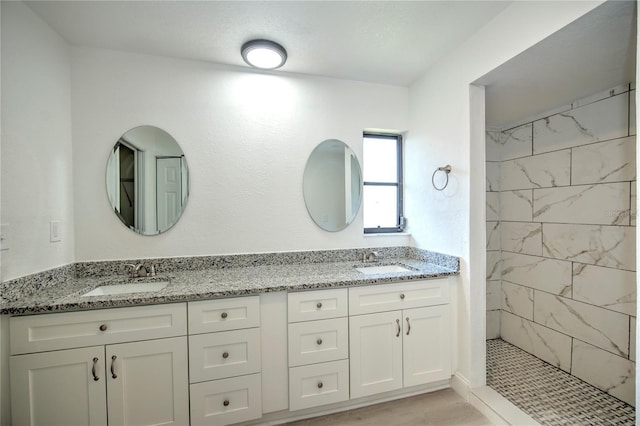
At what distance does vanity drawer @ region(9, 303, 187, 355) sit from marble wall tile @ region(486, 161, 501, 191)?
2856mm

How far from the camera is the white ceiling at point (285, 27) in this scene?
1.54m

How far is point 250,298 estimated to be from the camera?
1.62 metres

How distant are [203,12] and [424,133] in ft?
5.79

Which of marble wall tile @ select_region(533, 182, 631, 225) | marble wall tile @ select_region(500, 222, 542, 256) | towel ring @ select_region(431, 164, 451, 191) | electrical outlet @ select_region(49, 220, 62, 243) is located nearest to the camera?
electrical outlet @ select_region(49, 220, 62, 243)

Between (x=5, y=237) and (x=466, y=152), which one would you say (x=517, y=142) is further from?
(x=5, y=237)

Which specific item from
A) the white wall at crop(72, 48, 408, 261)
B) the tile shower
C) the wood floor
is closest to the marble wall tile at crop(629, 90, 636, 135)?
the tile shower

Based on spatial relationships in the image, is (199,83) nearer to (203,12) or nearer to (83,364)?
(203,12)

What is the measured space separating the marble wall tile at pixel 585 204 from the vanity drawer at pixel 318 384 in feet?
6.71

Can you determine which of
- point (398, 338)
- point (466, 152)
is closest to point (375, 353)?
point (398, 338)

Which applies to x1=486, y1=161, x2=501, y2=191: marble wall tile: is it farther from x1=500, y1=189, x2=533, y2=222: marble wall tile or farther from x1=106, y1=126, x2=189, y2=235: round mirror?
x1=106, y1=126, x2=189, y2=235: round mirror

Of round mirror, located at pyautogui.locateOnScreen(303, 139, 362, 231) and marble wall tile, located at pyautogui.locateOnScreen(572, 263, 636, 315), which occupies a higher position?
round mirror, located at pyautogui.locateOnScreen(303, 139, 362, 231)

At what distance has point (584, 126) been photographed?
2.07 m

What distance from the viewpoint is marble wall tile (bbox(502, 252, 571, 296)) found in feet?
7.27

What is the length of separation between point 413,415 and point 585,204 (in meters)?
1.96
